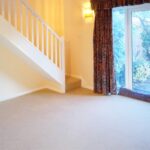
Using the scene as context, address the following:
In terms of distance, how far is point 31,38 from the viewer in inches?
188

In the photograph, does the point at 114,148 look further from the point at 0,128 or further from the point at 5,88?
the point at 5,88

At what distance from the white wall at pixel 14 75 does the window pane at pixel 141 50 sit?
7.08 ft

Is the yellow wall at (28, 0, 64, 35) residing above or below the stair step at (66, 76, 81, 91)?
above

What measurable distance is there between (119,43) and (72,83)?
1.36 metres

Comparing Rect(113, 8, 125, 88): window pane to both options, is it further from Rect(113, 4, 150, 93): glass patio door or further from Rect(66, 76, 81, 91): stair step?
Rect(66, 76, 81, 91): stair step

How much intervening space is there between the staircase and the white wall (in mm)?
447

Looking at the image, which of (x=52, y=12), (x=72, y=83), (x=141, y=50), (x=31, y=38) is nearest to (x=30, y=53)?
(x=31, y=38)

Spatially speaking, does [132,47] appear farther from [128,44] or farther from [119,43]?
[119,43]

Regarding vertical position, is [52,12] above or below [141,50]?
above

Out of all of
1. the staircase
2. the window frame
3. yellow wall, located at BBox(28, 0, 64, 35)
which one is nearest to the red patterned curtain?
the window frame

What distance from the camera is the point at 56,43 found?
4875 millimetres

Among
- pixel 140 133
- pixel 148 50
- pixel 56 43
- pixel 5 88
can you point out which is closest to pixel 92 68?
pixel 56 43

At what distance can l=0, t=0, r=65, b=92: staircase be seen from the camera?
393 centimetres

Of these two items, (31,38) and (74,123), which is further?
(31,38)
